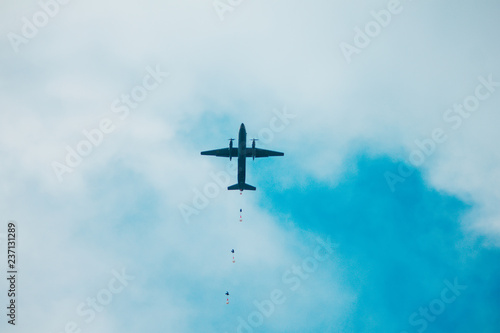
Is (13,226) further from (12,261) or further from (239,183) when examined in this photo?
(239,183)

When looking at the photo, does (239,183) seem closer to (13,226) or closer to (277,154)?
(277,154)

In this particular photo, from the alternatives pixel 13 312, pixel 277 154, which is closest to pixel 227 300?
pixel 277 154

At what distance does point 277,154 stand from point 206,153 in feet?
65.8

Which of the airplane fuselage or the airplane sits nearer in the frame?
the airplane fuselage

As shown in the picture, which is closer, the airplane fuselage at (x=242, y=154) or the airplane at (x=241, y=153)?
the airplane fuselage at (x=242, y=154)

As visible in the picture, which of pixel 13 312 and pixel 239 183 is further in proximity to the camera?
pixel 239 183

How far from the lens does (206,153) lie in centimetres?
11625

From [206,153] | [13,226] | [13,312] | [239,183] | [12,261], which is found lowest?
[13,312]

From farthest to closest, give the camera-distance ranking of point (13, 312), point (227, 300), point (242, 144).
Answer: point (227, 300) → point (242, 144) → point (13, 312)

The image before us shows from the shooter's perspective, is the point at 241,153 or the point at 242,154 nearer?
Answer: the point at 241,153

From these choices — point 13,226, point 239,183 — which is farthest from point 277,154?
point 13,226

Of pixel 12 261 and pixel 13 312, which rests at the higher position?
pixel 12 261

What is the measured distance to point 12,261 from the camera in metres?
91.5

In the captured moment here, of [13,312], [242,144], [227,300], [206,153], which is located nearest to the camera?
[13,312]
